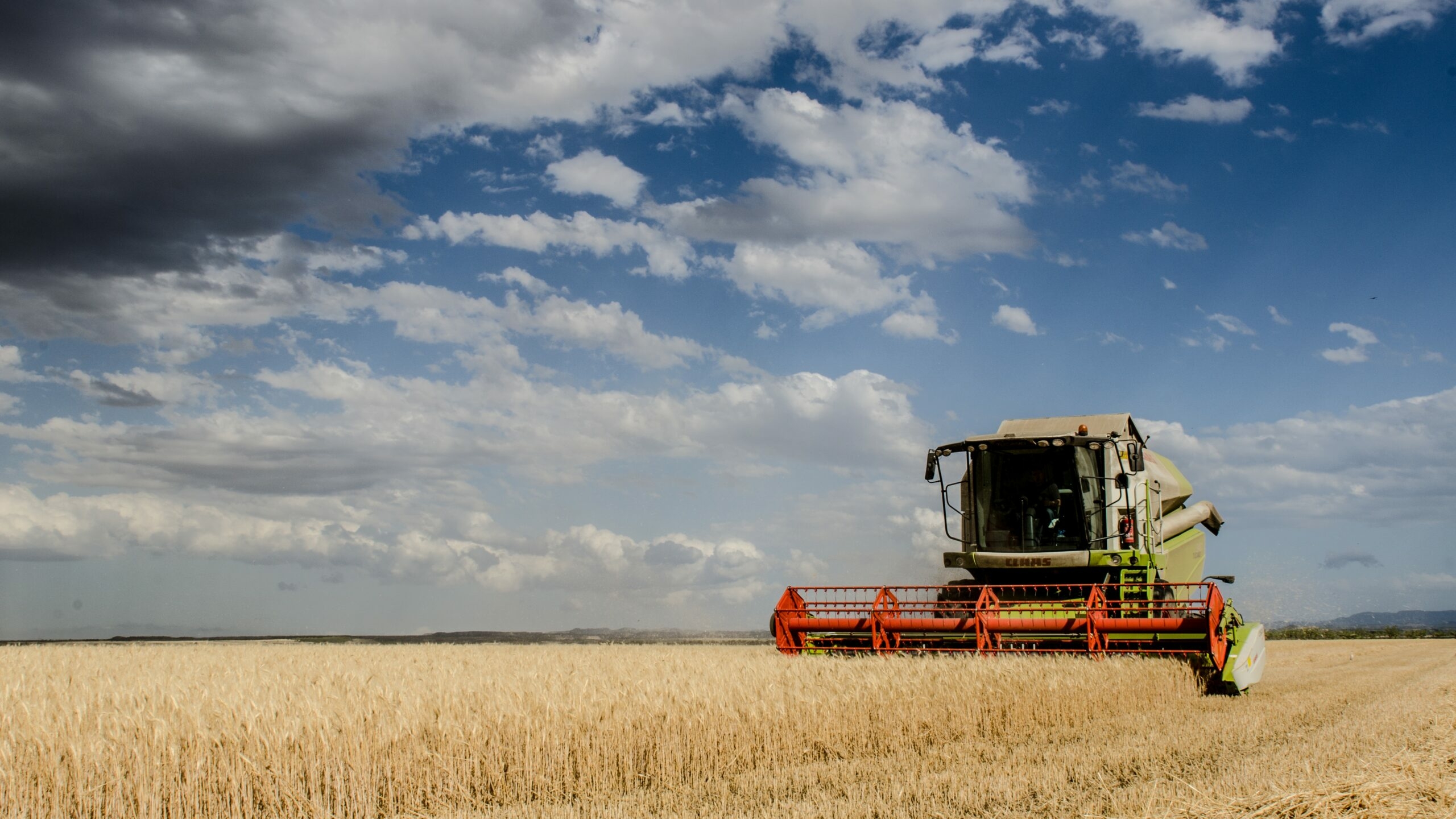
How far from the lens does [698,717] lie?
6.90 meters

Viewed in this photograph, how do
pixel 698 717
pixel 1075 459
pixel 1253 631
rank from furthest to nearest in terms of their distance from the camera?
pixel 1075 459, pixel 1253 631, pixel 698 717

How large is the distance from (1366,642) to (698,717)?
33.6 meters

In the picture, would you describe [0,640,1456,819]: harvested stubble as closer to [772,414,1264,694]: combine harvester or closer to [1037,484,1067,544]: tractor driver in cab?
[772,414,1264,694]: combine harvester

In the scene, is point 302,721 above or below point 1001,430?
below

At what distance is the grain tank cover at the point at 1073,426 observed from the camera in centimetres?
1282

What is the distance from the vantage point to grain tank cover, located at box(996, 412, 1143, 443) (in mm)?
12820

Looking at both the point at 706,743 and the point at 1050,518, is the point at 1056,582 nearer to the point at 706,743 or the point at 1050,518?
the point at 1050,518

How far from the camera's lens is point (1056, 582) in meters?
12.2

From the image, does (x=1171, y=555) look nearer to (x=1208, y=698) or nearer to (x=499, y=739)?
(x=1208, y=698)

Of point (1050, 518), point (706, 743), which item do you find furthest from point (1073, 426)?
point (706, 743)

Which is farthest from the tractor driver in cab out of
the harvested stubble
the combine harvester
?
the harvested stubble

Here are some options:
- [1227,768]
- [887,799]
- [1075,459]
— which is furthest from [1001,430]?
[887,799]

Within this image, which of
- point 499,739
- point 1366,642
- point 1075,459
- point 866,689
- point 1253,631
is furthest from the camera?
point 1366,642

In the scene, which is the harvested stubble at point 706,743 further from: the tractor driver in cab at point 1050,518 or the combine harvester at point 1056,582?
the tractor driver in cab at point 1050,518
